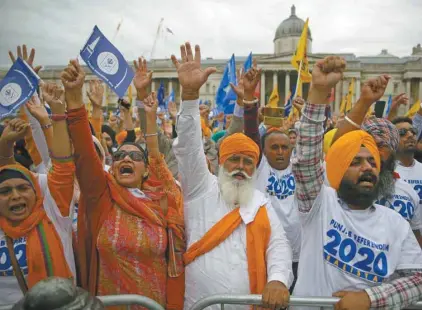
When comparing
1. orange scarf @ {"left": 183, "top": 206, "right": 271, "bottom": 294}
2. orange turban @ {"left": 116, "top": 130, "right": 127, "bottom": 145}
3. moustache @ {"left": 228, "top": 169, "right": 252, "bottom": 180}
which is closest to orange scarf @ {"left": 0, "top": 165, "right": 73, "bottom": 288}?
orange scarf @ {"left": 183, "top": 206, "right": 271, "bottom": 294}

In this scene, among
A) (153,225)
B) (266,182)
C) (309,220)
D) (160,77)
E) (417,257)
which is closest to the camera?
(417,257)

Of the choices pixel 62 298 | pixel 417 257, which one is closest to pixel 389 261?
pixel 417 257

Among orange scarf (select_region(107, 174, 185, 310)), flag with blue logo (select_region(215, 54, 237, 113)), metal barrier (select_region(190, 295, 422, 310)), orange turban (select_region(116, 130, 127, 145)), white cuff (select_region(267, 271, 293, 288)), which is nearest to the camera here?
metal barrier (select_region(190, 295, 422, 310))

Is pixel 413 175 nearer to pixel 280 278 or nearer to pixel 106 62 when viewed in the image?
pixel 280 278

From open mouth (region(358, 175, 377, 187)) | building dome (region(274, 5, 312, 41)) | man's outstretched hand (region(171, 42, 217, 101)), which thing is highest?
building dome (region(274, 5, 312, 41))

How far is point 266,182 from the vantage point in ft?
12.1

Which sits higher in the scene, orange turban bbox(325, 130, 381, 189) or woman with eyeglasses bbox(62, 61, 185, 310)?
orange turban bbox(325, 130, 381, 189)

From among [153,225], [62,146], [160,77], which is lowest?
[153,225]

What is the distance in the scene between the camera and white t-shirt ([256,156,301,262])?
3443 millimetres

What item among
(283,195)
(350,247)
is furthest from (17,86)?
(350,247)

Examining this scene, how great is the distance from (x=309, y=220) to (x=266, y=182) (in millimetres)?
1562

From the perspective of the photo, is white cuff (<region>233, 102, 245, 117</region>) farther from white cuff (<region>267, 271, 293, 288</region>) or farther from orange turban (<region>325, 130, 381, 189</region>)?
white cuff (<region>267, 271, 293, 288</region>)

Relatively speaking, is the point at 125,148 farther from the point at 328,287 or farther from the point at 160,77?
the point at 160,77

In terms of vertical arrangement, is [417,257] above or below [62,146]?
below
